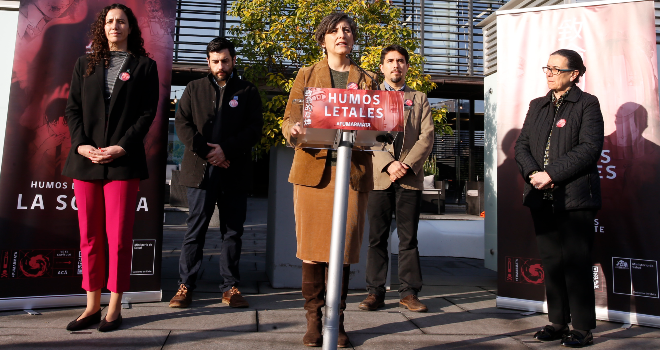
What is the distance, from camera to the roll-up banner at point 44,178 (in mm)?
2973

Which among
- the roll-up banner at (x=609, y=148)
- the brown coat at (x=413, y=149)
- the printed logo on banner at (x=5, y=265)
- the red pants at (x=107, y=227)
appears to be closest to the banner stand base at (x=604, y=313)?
the roll-up banner at (x=609, y=148)

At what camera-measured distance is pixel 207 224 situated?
3.27 meters

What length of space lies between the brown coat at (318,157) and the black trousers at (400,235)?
0.94m

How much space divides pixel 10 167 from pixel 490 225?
407 centimetres

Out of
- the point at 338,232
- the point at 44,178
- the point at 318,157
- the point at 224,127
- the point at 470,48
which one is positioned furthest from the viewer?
the point at 470,48

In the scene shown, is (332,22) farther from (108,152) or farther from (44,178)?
(44,178)

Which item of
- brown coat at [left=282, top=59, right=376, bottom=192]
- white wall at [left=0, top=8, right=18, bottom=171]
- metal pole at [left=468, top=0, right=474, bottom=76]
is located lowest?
brown coat at [left=282, top=59, right=376, bottom=192]

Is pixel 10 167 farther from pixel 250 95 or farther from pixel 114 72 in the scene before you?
pixel 250 95

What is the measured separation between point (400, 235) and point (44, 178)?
239 cm

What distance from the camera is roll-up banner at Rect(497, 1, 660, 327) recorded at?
10.2 feet

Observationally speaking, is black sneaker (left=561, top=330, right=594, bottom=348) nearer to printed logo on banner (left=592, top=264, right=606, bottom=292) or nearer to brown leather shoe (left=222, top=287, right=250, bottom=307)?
printed logo on banner (left=592, top=264, right=606, bottom=292)

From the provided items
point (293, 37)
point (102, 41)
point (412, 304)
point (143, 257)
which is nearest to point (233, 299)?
point (143, 257)

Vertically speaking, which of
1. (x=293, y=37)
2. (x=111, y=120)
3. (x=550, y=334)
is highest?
(x=293, y=37)

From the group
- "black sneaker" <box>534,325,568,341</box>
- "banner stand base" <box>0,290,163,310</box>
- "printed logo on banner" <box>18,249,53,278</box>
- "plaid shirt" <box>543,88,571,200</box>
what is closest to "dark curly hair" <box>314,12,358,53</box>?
"plaid shirt" <box>543,88,571,200</box>
